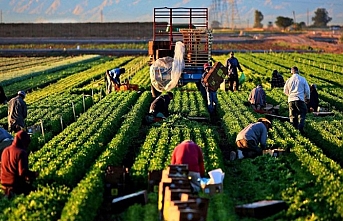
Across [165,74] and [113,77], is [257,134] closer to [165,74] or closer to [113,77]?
[165,74]

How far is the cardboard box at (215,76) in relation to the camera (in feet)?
72.2

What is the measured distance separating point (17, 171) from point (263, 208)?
4.77 m

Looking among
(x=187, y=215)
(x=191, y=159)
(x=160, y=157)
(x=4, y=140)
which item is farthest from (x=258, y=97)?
(x=187, y=215)

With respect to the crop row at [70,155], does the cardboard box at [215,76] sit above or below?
above

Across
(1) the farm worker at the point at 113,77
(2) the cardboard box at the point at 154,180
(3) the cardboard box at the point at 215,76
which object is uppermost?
(3) the cardboard box at the point at 215,76

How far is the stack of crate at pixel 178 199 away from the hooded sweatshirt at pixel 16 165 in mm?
2721

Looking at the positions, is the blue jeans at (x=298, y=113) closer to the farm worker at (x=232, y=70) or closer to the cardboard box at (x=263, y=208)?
the cardboard box at (x=263, y=208)

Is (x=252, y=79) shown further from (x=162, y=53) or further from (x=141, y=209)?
(x=141, y=209)

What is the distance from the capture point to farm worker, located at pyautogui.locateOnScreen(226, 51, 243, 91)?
1131 inches

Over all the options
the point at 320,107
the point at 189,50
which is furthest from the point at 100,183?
the point at 189,50

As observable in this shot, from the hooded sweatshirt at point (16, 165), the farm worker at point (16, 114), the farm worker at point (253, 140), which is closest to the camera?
the hooded sweatshirt at point (16, 165)

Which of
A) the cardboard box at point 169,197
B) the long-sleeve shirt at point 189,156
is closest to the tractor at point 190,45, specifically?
the long-sleeve shirt at point 189,156

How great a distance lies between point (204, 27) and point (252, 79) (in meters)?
7.28

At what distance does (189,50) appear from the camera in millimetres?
26844
